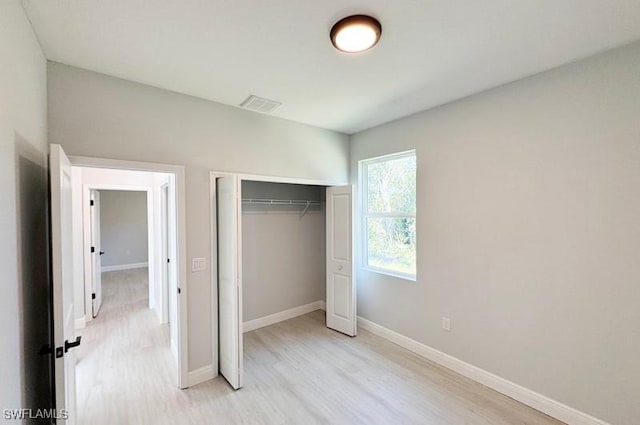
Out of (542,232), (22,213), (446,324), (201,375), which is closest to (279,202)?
(201,375)

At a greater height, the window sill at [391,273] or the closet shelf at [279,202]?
the closet shelf at [279,202]

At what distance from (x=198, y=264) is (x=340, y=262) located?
1.82 m

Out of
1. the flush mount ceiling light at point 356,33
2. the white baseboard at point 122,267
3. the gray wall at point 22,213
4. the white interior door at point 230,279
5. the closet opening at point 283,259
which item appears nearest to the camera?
the gray wall at point 22,213

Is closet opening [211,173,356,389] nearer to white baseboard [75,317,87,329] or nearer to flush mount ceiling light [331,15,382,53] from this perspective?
flush mount ceiling light [331,15,382,53]

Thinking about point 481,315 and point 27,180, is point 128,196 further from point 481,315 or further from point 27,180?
point 481,315

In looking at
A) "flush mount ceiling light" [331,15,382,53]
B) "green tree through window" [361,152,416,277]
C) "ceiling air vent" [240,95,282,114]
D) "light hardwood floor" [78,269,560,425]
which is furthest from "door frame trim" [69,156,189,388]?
"green tree through window" [361,152,416,277]

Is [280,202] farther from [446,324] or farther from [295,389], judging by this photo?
[446,324]

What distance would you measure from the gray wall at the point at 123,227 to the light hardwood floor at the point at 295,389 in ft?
17.0

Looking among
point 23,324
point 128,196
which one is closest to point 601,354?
point 23,324

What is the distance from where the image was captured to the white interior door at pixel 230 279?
249 centimetres

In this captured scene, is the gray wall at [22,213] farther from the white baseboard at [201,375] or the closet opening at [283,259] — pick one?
the closet opening at [283,259]

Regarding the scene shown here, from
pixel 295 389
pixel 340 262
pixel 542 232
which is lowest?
pixel 295 389

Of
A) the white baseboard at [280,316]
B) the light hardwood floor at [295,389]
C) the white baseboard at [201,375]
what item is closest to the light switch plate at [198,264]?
the white baseboard at [201,375]

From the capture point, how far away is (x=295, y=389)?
2482mm
